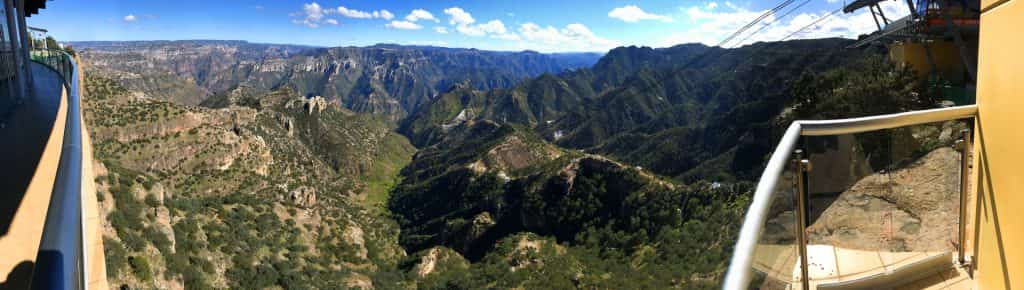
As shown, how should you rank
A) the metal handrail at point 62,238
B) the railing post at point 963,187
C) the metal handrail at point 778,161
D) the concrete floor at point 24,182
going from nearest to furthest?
the metal handrail at point 62,238 → the metal handrail at point 778,161 → the concrete floor at point 24,182 → the railing post at point 963,187

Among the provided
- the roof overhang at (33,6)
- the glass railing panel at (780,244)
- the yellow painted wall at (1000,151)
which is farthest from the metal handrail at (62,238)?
the roof overhang at (33,6)

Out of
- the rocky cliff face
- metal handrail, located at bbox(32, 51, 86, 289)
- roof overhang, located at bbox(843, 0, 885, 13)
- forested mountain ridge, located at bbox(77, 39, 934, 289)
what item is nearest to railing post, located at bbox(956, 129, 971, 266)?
forested mountain ridge, located at bbox(77, 39, 934, 289)

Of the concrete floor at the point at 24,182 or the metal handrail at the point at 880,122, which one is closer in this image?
the metal handrail at the point at 880,122

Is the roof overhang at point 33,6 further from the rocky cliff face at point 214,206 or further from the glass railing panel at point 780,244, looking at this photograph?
the glass railing panel at point 780,244

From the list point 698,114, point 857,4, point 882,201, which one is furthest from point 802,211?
point 698,114

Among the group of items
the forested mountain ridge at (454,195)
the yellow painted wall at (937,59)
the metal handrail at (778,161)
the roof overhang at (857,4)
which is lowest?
the forested mountain ridge at (454,195)

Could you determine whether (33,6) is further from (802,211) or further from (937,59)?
(937,59)

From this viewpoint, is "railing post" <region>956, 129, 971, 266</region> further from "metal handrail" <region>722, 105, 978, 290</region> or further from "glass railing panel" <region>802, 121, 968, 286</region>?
"metal handrail" <region>722, 105, 978, 290</region>
